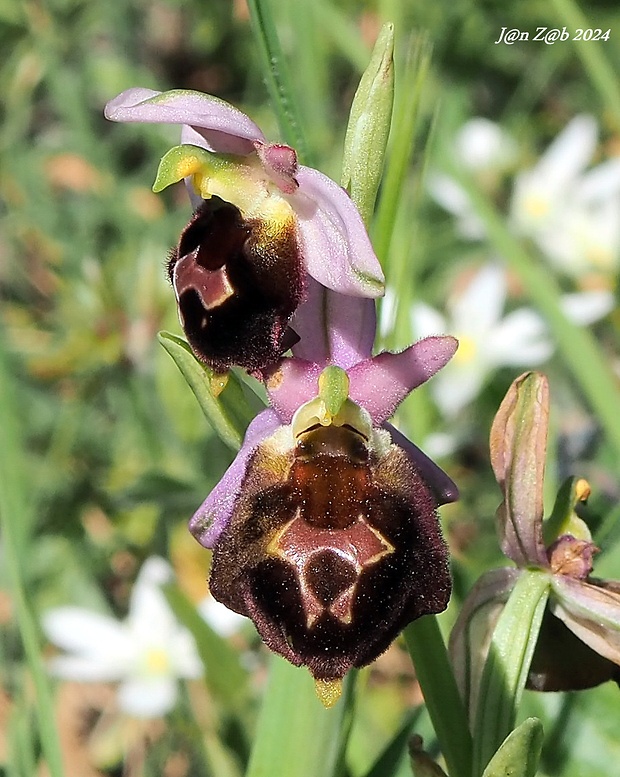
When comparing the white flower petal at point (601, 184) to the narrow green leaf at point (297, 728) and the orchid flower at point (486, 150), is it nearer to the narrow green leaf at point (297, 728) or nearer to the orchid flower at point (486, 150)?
the orchid flower at point (486, 150)

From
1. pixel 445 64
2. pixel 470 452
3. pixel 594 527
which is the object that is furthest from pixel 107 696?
pixel 445 64

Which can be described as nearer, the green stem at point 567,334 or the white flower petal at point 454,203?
the green stem at point 567,334

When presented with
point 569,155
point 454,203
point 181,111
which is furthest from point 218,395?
point 569,155

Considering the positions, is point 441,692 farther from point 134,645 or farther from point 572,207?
point 572,207

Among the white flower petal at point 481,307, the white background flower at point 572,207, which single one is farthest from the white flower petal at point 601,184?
the white flower petal at point 481,307

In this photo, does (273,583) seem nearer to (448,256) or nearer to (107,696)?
(107,696)

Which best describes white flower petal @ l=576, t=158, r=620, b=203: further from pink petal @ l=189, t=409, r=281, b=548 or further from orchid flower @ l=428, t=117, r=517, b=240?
pink petal @ l=189, t=409, r=281, b=548
